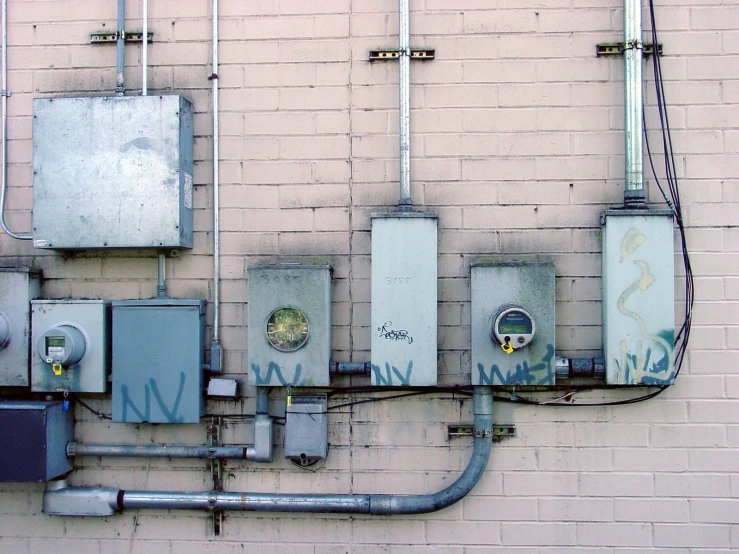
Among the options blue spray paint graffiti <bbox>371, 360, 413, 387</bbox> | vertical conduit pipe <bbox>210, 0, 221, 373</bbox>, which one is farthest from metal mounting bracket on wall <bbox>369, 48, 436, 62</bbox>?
blue spray paint graffiti <bbox>371, 360, 413, 387</bbox>

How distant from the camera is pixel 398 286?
320 cm

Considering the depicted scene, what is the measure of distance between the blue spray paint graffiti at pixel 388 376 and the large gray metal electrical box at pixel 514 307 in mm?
355

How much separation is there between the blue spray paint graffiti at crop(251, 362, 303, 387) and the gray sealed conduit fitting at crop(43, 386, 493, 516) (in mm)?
642

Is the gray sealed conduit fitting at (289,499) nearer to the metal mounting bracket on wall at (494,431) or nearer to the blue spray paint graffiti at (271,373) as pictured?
the metal mounting bracket on wall at (494,431)

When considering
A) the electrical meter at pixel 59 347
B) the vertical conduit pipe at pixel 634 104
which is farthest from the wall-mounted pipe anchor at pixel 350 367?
the vertical conduit pipe at pixel 634 104

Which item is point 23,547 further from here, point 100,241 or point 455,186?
point 455,186

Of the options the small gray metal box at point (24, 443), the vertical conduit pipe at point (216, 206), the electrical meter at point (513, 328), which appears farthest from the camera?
the vertical conduit pipe at point (216, 206)

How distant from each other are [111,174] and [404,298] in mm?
1675

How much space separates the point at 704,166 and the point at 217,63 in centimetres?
269

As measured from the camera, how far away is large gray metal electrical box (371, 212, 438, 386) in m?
3.20

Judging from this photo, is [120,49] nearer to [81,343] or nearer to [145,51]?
[145,51]

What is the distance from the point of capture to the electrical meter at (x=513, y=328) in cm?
312

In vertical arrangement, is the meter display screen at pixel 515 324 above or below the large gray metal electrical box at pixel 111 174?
below

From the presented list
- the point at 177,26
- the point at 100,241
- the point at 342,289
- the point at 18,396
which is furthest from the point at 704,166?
the point at 18,396
